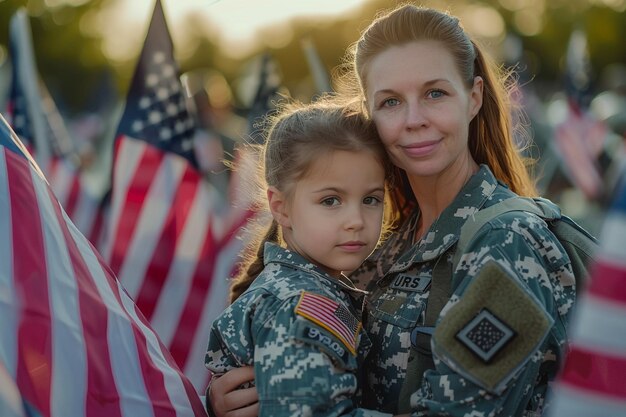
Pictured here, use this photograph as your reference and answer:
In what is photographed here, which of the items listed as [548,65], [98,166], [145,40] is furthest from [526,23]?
[145,40]

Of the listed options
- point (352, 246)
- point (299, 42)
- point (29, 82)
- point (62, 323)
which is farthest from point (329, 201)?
point (299, 42)

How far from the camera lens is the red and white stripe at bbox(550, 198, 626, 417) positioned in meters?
1.89

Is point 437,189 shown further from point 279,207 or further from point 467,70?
point 279,207

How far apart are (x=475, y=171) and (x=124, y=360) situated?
4.47 feet

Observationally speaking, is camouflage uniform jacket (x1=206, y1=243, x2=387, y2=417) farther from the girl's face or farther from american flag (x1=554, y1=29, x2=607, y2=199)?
american flag (x1=554, y1=29, x2=607, y2=199)

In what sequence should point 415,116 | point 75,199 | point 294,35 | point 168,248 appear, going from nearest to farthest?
point 415,116 → point 168,248 → point 75,199 → point 294,35

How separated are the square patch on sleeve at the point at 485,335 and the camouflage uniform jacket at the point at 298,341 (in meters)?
0.39

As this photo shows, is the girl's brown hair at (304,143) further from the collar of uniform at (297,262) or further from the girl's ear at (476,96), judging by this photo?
the girl's ear at (476,96)

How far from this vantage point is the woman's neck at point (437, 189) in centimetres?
328

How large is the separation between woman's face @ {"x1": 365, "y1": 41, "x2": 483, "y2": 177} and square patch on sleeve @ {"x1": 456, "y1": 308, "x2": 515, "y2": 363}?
786 millimetres

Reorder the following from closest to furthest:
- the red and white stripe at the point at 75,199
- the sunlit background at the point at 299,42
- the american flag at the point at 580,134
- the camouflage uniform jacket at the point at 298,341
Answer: the camouflage uniform jacket at the point at 298,341, the red and white stripe at the point at 75,199, the american flag at the point at 580,134, the sunlit background at the point at 299,42

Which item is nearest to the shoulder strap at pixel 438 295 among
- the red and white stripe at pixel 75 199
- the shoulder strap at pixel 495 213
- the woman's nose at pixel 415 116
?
the shoulder strap at pixel 495 213

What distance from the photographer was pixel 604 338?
1.91m

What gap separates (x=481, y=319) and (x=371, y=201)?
0.75 metres
